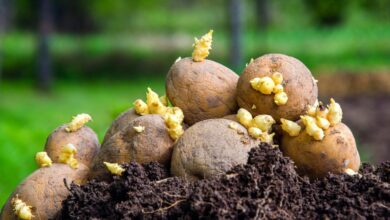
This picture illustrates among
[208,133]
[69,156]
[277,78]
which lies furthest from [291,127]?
[69,156]

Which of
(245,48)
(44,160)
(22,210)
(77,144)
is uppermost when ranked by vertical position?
(245,48)

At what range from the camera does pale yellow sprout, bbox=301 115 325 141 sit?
2826 mm

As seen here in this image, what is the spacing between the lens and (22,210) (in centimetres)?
293

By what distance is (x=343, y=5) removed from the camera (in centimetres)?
2031

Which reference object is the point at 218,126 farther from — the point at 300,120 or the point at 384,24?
the point at 384,24

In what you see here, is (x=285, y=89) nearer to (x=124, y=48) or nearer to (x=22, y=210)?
(x=22, y=210)

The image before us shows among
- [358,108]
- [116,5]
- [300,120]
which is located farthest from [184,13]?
[300,120]

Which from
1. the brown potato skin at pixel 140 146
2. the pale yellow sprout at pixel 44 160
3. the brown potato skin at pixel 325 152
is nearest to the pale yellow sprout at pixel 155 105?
the brown potato skin at pixel 140 146

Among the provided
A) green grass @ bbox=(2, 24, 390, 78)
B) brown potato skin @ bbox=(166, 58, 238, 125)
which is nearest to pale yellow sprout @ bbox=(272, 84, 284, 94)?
brown potato skin @ bbox=(166, 58, 238, 125)

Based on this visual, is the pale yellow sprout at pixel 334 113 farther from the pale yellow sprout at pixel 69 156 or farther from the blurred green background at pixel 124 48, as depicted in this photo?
the blurred green background at pixel 124 48

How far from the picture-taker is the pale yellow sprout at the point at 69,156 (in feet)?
10.3

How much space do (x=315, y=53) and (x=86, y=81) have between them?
690cm

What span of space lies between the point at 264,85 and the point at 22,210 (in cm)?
105

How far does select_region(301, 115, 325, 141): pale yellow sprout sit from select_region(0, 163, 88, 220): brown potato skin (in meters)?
0.96
